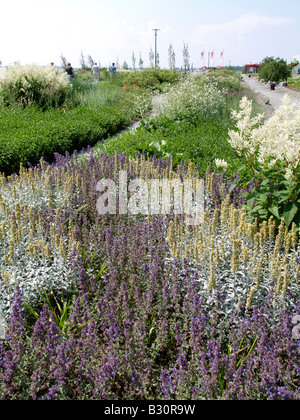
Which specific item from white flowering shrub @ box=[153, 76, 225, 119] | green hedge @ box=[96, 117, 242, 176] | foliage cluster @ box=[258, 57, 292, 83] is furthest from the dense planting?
foliage cluster @ box=[258, 57, 292, 83]

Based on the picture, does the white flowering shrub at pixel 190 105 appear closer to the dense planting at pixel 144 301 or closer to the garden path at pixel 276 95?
the garden path at pixel 276 95

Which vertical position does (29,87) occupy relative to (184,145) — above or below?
above

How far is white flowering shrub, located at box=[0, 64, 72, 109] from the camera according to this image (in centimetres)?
1235

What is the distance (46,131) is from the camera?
8117 millimetres

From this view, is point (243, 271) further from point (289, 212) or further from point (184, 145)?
point (184, 145)

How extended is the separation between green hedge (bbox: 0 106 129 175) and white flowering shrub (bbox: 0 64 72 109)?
1.06 m

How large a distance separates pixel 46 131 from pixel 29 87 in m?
5.44

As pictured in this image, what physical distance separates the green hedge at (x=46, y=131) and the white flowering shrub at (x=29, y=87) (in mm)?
1061

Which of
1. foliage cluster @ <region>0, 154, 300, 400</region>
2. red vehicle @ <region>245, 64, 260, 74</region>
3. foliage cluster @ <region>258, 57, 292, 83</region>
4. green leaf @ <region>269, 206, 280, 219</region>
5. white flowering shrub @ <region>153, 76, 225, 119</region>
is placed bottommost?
foliage cluster @ <region>0, 154, 300, 400</region>

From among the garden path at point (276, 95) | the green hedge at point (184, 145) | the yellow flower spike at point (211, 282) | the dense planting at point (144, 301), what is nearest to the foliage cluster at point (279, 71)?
the garden path at point (276, 95)

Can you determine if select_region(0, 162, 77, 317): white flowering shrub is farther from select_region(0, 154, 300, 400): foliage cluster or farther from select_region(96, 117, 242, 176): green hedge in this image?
select_region(96, 117, 242, 176): green hedge

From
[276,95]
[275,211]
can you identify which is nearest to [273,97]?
[276,95]

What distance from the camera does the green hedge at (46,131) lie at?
22.2 ft

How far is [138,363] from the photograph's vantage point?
220 cm
